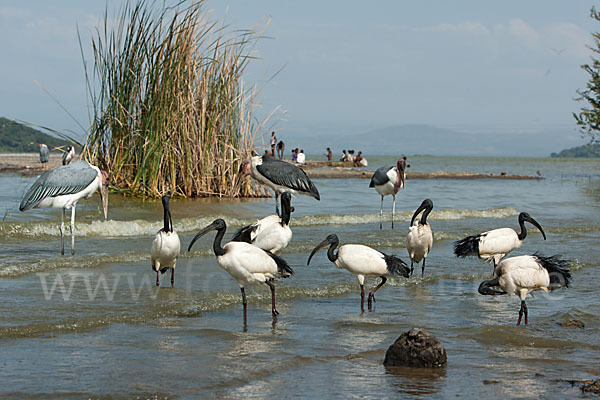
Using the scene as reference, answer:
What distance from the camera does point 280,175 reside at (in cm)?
1309

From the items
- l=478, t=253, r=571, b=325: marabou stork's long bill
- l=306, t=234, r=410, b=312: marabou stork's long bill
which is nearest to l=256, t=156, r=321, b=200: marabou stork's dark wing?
l=306, t=234, r=410, b=312: marabou stork's long bill

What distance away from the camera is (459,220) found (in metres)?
16.0

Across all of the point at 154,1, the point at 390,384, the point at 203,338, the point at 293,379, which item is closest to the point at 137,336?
the point at 203,338

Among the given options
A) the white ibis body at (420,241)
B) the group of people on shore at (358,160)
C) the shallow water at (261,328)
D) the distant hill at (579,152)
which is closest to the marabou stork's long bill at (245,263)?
the shallow water at (261,328)

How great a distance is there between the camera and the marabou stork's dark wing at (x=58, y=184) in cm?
1009

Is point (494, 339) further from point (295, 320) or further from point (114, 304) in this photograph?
point (114, 304)

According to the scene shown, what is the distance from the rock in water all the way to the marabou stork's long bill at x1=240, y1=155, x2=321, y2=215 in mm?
7966

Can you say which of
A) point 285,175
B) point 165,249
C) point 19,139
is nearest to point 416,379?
point 165,249

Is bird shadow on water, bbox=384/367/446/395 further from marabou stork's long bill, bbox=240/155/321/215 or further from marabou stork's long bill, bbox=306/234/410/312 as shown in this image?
marabou stork's long bill, bbox=240/155/321/215

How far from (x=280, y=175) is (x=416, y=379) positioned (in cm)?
850

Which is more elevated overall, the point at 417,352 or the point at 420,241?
the point at 420,241

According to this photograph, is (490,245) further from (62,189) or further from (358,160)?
(358,160)

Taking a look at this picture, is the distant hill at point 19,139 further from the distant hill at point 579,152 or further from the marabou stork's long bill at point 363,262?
the distant hill at point 579,152

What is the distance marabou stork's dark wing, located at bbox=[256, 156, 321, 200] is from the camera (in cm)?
1305
